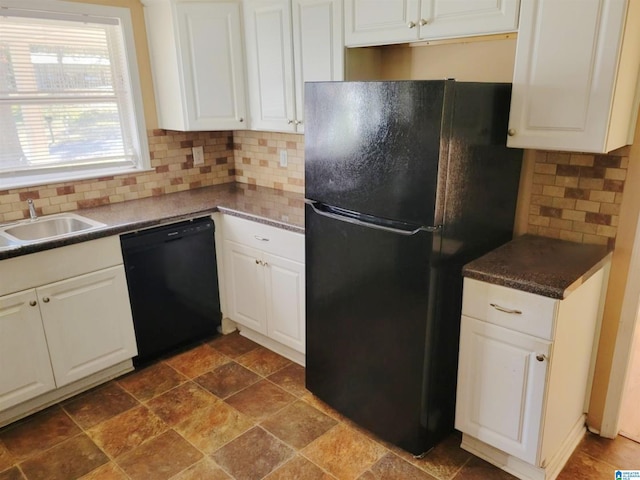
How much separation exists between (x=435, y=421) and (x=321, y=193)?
3.59 feet

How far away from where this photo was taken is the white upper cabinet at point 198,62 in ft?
9.27

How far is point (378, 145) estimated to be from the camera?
184 cm

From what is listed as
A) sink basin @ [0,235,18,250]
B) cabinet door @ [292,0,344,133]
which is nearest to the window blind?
sink basin @ [0,235,18,250]

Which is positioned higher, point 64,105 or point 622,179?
point 64,105

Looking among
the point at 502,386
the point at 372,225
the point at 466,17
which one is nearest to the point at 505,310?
the point at 502,386

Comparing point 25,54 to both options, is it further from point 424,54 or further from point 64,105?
point 424,54

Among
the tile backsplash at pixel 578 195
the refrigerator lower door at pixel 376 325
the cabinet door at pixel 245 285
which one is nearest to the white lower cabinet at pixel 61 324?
the cabinet door at pixel 245 285

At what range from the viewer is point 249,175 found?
3.52 m

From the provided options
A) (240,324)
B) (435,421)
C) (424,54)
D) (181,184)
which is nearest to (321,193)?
(424,54)

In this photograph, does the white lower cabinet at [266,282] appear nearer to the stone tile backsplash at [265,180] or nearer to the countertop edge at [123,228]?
the countertop edge at [123,228]

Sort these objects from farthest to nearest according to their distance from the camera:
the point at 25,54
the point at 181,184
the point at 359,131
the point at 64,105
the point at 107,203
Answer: the point at 181,184 < the point at 107,203 < the point at 64,105 < the point at 25,54 < the point at 359,131

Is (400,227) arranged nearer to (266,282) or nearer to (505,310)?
(505,310)

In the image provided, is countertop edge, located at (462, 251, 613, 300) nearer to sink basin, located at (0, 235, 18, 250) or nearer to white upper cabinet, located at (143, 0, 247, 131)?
white upper cabinet, located at (143, 0, 247, 131)

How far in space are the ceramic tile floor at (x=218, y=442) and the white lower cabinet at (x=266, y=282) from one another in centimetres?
26
